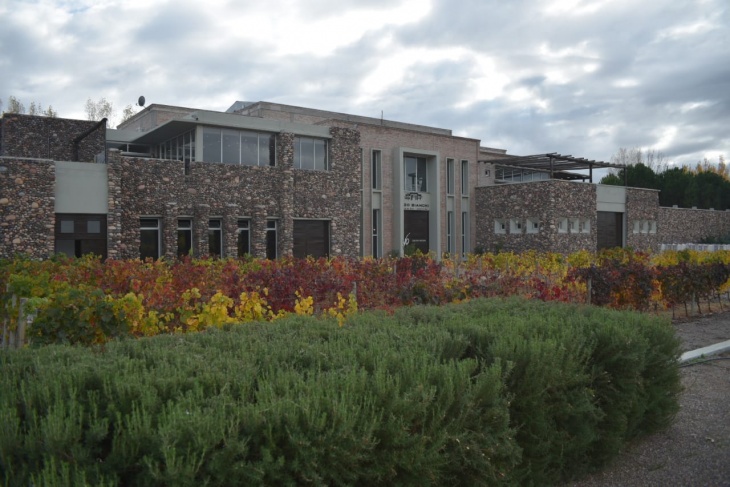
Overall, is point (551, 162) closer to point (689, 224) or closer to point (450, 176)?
point (450, 176)

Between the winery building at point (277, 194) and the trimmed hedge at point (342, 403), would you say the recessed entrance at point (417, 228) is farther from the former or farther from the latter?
the trimmed hedge at point (342, 403)

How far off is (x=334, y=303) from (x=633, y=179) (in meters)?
52.4

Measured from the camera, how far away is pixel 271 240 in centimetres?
2609

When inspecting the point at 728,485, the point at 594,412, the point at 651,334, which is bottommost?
the point at 728,485

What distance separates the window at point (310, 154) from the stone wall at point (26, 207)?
34.1ft

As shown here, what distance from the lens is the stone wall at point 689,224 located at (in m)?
43.6

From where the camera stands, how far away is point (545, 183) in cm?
3403

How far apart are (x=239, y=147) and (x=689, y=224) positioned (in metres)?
38.3

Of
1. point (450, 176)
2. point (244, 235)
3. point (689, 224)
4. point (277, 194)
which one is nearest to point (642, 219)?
point (689, 224)

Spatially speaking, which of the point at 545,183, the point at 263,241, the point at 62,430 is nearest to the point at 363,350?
the point at 62,430

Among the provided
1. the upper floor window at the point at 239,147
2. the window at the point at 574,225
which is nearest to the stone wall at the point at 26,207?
the upper floor window at the point at 239,147

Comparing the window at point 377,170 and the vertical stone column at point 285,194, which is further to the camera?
the window at point 377,170

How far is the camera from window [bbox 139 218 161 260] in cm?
2255

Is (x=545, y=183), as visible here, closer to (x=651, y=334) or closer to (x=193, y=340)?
(x=651, y=334)
